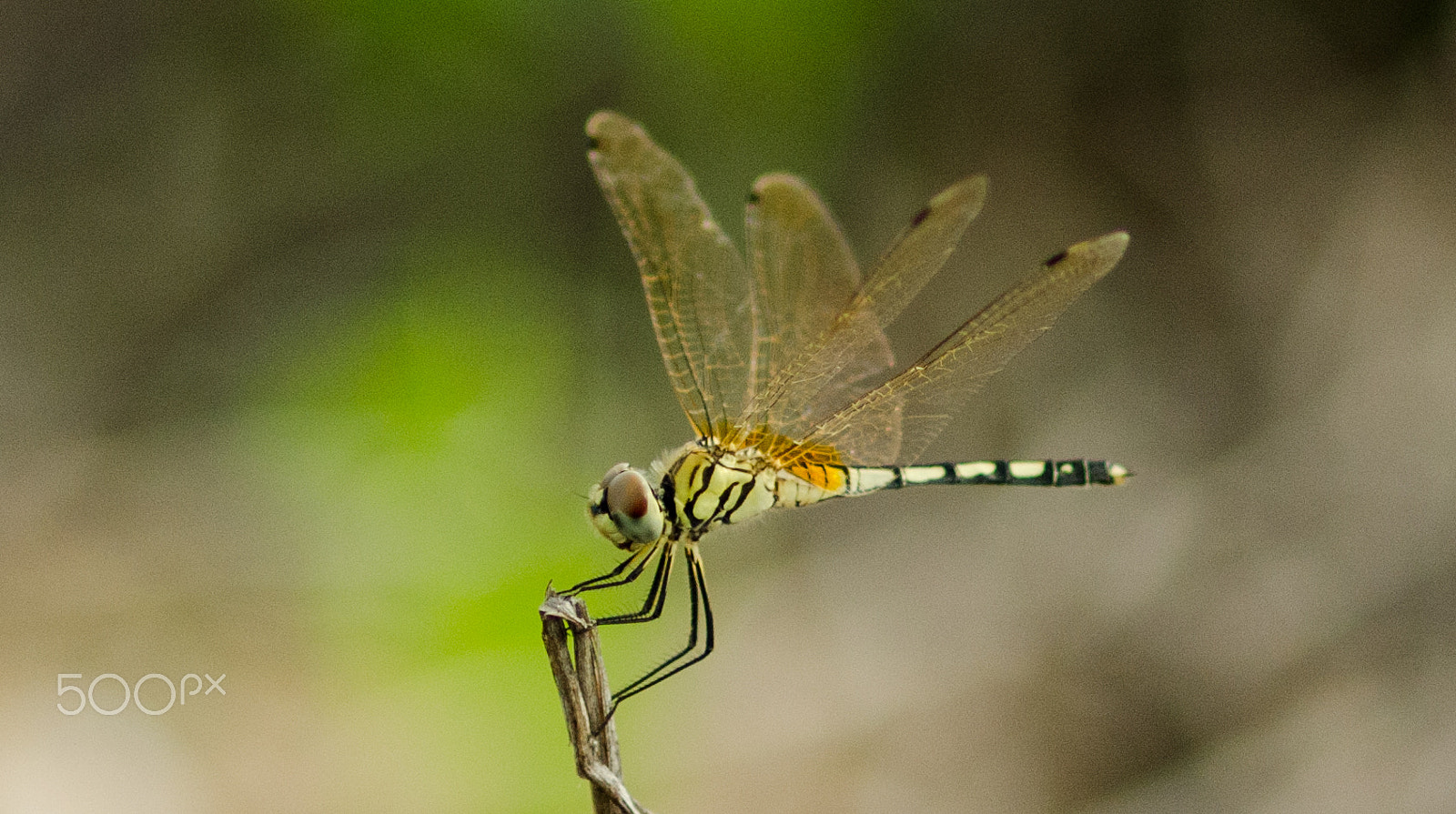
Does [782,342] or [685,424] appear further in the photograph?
[685,424]

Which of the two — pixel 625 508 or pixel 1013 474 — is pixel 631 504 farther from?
pixel 1013 474

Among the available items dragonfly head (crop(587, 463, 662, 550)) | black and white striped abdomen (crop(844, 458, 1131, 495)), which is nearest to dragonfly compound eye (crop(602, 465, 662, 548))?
dragonfly head (crop(587, 463, 662, 550))

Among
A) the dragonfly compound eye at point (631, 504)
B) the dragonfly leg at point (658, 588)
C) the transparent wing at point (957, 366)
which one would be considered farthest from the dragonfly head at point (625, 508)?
the transparent wing at point (957, 366)

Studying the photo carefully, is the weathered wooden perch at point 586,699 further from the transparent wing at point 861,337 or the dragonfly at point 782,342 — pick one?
the transparent wing at point 861,337

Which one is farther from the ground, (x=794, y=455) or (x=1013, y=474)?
(x=794, y=455)

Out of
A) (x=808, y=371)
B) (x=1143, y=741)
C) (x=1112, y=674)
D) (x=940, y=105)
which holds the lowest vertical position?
(x=1143, y=741)

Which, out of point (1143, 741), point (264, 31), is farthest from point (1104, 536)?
point (264, 31)

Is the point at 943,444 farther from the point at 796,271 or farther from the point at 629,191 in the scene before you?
the point at 629,191

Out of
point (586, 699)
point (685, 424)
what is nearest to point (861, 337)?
point (586, 699)
